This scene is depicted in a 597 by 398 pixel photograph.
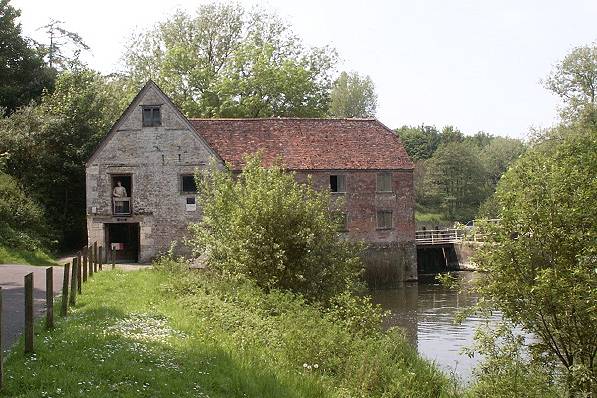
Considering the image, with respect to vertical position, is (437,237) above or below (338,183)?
below

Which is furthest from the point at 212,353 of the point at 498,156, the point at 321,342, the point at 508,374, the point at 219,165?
the point at 498,156

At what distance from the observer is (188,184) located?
1484 inches

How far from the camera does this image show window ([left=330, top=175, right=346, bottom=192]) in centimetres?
4088

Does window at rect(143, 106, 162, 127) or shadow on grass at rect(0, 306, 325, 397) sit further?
window at rect(143, 106, 162, 127)

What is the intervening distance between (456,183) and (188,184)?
4945 cm

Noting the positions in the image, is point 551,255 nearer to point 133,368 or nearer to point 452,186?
point 133,368

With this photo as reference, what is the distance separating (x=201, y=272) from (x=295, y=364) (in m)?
11.0

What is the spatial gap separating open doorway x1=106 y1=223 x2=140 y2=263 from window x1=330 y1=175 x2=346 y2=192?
37.8 ft

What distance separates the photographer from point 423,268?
173 feet

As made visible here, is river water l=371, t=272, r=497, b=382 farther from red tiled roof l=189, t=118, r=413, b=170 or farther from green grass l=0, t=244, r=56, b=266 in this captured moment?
green grass l=0, t=244, r=56, b=266

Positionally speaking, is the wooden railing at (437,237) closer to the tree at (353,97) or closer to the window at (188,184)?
the window at (188,184)

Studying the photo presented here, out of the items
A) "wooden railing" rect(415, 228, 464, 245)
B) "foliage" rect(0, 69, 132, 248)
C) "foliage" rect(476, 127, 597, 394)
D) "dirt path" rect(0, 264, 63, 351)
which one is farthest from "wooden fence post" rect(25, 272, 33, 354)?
"wooden railing" rect(415, 228, 464, 245)

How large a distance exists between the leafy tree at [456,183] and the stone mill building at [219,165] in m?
37.8

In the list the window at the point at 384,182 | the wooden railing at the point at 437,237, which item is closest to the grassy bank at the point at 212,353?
the window at the point at 384,182
